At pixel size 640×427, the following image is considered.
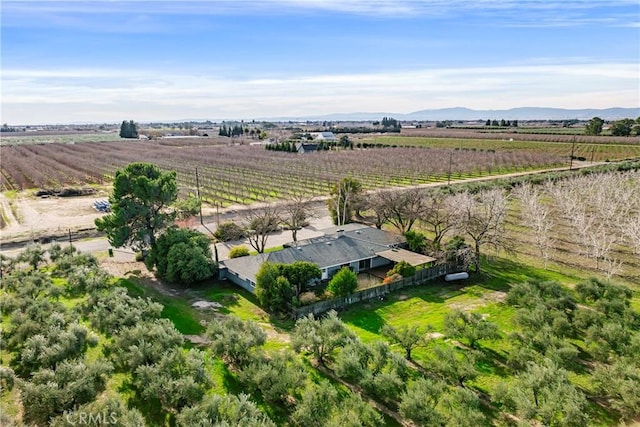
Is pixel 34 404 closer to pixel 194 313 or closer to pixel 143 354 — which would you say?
pixel 143 354

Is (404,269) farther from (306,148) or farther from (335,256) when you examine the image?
(306,148)

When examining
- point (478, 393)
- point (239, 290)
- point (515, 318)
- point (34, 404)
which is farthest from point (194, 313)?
point (515, 318)

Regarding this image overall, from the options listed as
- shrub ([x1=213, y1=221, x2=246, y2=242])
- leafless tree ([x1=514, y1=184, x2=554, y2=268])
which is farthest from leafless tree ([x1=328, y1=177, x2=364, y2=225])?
leafless tree ([x1=514, y1=184, x2=554, y2=268])

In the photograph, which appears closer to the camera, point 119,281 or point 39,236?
point 119,281

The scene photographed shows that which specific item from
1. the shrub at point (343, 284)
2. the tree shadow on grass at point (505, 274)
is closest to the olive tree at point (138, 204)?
the shrub at point (343, 284)

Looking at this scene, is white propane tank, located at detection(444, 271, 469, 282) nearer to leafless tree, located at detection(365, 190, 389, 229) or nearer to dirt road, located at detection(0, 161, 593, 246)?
leafless tree, located at detection(365, 190, 389, 229)

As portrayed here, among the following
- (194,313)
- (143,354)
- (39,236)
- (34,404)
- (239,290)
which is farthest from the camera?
(39,236)
